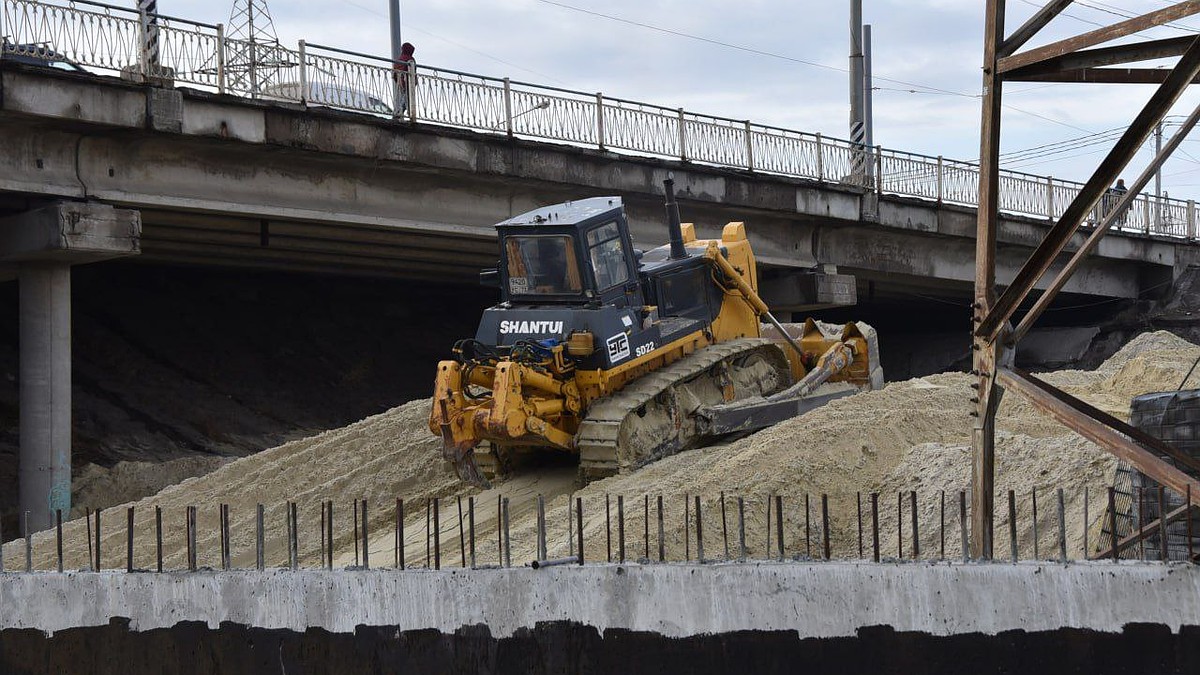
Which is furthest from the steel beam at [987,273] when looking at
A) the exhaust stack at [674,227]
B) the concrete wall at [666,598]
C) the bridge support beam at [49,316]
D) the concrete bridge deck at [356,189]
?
the bridge support beam at [49,316]

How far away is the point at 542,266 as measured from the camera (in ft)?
47.3

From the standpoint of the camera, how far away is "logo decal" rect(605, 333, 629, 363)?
1402cm

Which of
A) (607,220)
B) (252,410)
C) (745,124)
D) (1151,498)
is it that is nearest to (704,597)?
(1151,498)

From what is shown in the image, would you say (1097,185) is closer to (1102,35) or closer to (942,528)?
(1102,35)

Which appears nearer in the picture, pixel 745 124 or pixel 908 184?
pixel 745 124

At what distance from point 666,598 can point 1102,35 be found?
3.97 metres

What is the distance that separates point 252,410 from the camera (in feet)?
89.4

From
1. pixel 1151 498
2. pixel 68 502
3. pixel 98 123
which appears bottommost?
pixel 68 502

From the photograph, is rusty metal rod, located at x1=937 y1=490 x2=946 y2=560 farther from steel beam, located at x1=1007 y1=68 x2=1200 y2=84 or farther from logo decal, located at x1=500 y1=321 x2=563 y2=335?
logo decal, located at x1=500 y1=321 x2=563 y2=335

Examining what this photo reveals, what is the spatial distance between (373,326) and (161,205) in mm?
14298

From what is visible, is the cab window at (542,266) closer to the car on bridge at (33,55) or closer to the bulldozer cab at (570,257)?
the bulldozer cab at (570,257)

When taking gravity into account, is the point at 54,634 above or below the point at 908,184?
below

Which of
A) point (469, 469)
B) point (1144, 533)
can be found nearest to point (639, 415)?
point (469, 469)

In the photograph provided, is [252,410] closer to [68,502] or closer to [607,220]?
[68,502]
